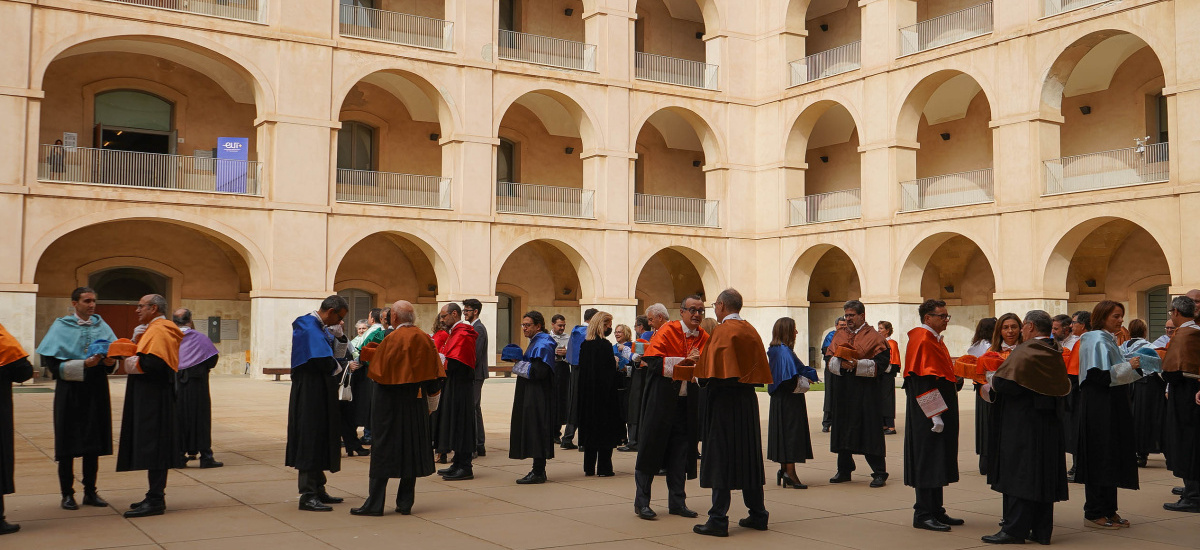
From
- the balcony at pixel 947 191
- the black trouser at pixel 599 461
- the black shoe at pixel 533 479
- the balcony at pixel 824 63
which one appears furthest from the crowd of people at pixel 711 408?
the balcony at pixel 824 63

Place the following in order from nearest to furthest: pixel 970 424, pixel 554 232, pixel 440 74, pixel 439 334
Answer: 1. pixel 439 334
2. pixel 970 424
3. pixel 440 74
4. pixel 554 232

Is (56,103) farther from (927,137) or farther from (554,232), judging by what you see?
(927,137)

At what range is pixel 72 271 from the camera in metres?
25.5

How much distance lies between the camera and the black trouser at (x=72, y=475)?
7992 mm

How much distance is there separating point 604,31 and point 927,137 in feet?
33.8

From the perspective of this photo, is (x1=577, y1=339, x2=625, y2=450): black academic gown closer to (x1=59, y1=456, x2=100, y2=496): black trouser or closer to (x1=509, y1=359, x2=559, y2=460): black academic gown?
(x1=509, y1=359, x2=559, y2=460): black academic gown

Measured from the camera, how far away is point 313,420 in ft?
26.6

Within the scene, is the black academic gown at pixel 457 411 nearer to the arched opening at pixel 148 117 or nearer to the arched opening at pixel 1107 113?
the arched opening at pixel 148 117

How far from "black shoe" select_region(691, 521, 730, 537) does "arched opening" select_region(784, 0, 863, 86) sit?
23.8m

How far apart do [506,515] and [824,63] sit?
2560 cm

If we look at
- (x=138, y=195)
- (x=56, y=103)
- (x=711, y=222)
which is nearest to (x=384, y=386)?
(x=138, y=195)

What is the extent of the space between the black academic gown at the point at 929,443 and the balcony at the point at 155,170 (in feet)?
66.2

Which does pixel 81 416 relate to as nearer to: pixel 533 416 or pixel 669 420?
pixel 533 416

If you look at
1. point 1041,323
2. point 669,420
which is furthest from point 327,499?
point 1041,323
